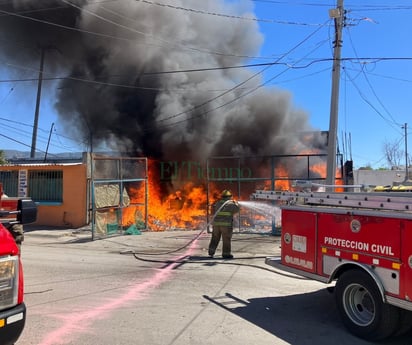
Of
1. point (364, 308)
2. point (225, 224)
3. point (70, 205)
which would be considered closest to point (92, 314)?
point (364, 308)

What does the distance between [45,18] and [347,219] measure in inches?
881

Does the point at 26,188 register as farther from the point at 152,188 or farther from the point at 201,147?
the point at 201,147

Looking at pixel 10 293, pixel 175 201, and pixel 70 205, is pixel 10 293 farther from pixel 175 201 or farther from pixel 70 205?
pixel 175 201

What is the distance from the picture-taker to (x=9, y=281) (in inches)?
115

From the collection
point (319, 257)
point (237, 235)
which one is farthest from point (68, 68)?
point (319, 257)

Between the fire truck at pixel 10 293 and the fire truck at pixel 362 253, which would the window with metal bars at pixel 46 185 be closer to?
the fire truck at pixel 362 253

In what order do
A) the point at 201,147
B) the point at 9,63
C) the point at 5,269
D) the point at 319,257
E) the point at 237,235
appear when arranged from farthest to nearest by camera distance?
the point at 9,63 → the point at 201,147 → the point at 237,235 → the point at 319,257 → the point at 5,269

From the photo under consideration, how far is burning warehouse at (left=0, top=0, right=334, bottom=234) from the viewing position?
867 inches

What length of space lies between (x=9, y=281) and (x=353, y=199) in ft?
10.1

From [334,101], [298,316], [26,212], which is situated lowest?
[298,316]

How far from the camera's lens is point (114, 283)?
20.8ft

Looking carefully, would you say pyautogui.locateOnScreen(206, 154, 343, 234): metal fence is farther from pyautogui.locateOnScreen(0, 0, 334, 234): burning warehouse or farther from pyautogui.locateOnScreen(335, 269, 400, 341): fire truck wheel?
pyautogui.locateOnScreen(335, 269, 400, 341): fire truck wheel

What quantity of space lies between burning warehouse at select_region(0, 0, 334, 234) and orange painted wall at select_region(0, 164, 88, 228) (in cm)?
713

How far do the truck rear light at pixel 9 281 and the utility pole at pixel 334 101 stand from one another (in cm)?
843
